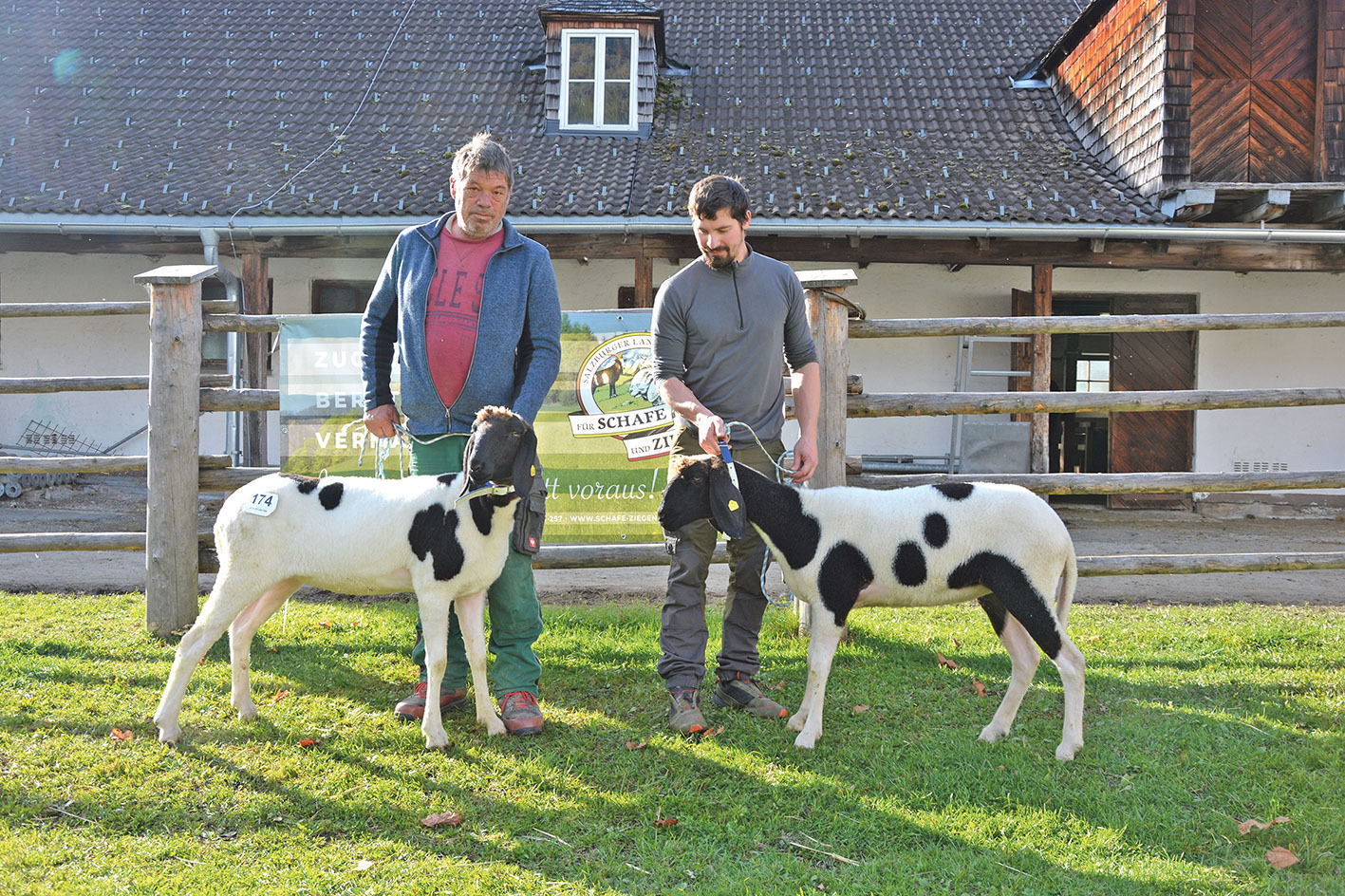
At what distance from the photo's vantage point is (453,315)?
163 inches

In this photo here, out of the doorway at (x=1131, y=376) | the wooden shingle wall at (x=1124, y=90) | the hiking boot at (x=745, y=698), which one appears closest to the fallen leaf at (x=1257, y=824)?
the hiking boot at (x=745, y=698)

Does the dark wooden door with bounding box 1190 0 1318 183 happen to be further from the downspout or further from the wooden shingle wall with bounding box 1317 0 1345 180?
the downspout

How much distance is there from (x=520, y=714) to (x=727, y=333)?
186 cm

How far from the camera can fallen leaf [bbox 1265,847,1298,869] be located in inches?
120

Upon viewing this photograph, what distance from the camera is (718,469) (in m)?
3.88

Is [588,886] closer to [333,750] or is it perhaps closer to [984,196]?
[333,750]

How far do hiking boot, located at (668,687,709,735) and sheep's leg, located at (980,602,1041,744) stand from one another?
1.19 m

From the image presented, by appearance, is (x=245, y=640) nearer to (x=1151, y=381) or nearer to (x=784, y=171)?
(x=784, y=171)

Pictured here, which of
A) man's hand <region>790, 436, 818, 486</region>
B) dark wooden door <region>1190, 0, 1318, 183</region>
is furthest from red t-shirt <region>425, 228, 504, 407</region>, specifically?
dark wooden door <region>1190, 0, 1318, 183</region>

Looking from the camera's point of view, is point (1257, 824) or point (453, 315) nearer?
point (1257, 824)

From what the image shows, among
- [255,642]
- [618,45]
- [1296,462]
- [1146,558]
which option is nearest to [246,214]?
[618,45]

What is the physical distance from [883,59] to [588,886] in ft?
43.0

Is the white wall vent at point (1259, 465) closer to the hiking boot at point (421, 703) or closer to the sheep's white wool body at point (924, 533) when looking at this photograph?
the sheep's white wool body at point (924, 533)

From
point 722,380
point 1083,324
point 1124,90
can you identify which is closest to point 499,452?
point 722,380
